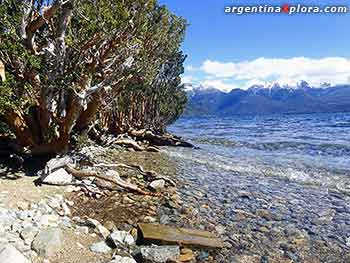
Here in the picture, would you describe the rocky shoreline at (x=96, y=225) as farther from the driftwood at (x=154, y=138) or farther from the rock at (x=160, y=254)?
the driftwood at (x=154, y=138)

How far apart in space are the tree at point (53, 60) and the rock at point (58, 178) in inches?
78.2

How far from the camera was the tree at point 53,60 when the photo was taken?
540 inches

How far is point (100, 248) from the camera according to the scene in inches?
364

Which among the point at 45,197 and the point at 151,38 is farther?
the point at 151,38

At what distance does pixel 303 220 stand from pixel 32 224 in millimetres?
8240

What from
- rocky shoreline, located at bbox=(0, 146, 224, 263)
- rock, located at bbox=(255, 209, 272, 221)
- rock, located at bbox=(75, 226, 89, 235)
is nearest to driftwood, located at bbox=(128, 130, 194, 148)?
rocky shoreline, located at bbox=(0, 146, 224, 263)

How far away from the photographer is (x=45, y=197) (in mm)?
12312

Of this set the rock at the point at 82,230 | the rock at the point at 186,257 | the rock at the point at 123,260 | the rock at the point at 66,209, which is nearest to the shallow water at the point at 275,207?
the rock at the point at 186,257

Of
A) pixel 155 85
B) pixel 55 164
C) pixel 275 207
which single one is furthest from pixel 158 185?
pixel 155 85

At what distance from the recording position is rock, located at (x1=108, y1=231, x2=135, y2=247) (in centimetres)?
966

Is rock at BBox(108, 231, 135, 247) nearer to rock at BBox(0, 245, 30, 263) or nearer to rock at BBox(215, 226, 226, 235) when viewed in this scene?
rock at BBox(0, 245, 30, 263)

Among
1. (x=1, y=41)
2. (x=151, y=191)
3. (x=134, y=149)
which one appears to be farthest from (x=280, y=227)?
(x=134, y=149)

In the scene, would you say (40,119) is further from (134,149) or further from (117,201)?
(134,149)

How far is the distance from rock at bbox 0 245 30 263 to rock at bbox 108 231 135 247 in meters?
2.24
